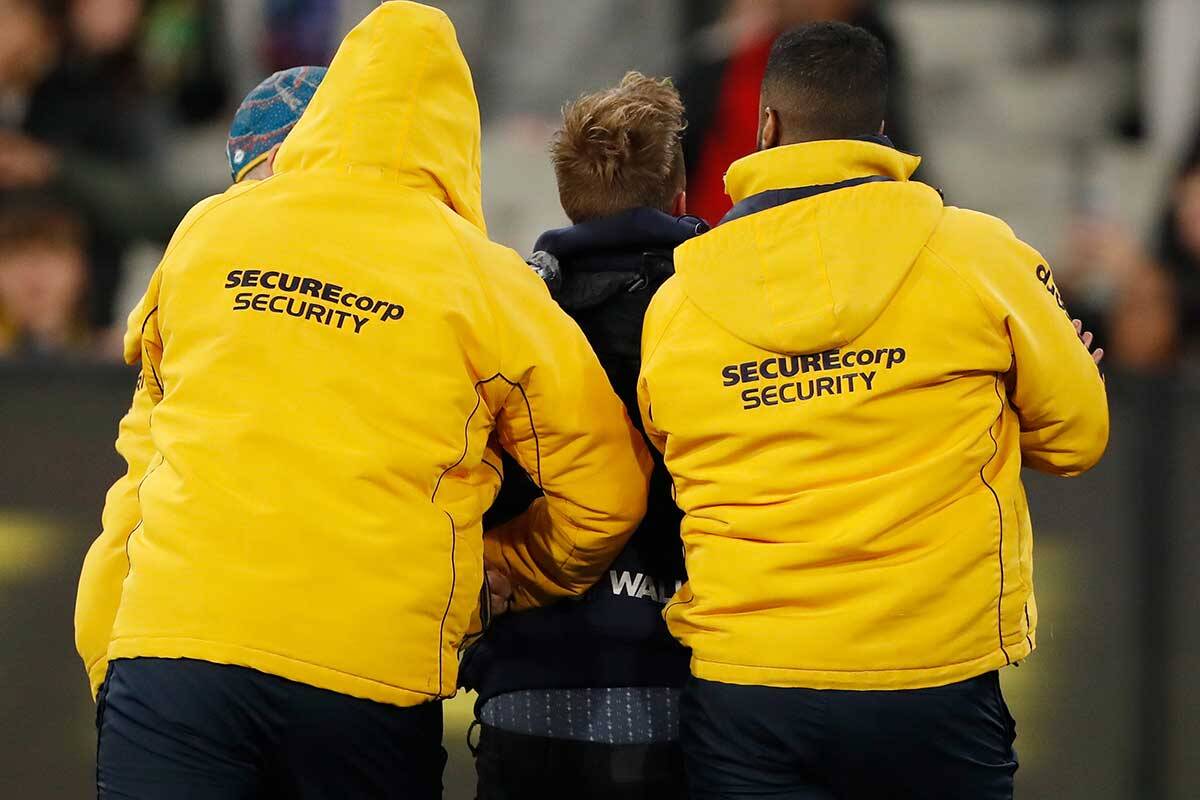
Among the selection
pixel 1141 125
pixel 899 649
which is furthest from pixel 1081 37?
pixel 899 649

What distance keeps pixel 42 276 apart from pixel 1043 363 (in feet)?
12.7

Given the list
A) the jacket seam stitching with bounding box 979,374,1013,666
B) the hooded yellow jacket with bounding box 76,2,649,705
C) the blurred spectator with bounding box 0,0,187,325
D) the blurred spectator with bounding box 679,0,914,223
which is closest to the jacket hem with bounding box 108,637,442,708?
the hooded yellow jacket with bounding box 76,2,649,705

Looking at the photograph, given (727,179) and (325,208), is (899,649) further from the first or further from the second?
(325,208)

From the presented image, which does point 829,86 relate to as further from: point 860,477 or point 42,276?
point 42,276

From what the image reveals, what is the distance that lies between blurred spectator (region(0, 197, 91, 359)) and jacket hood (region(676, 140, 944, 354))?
3125 millimetres

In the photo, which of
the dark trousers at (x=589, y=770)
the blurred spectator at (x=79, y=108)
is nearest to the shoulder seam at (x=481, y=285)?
the dark trousers at (x=589, y=770)

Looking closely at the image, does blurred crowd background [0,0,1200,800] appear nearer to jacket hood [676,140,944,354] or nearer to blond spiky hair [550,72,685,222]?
blond spiky hair [550,72,685,222]

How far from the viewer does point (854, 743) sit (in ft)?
7.66

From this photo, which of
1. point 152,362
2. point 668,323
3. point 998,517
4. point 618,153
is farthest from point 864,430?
point 152,362

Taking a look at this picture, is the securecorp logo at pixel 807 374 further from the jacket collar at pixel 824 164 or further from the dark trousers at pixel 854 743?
the dark trousers at pixel 854 743

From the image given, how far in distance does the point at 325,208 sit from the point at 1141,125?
3846 millimetres

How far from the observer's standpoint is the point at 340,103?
2.57m

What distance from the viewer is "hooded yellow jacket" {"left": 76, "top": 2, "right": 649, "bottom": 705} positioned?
7.68 ft

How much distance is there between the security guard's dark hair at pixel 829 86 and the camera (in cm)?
251
